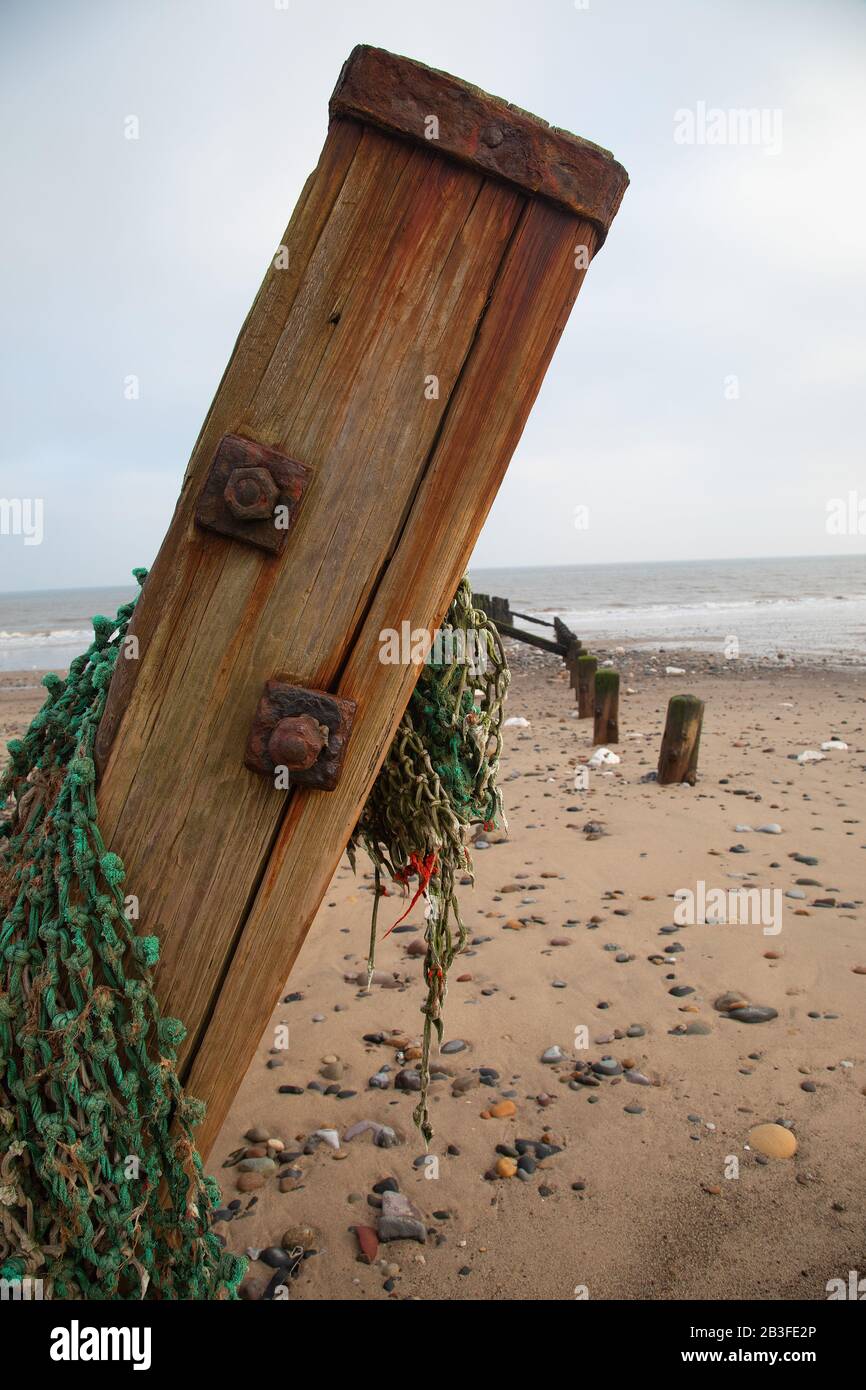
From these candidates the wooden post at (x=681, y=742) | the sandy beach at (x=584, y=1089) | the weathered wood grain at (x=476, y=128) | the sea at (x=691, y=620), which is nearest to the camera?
the weathered wood grain at (x=476, y=128)

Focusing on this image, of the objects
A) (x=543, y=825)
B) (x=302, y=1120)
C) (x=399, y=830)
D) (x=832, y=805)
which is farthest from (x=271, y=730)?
(x=832, y=805)

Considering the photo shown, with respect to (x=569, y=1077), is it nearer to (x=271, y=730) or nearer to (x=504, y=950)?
(x=504, y=950)

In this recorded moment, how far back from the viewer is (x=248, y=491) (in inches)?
50.9

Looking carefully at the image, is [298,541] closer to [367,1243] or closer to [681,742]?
[367,1243]

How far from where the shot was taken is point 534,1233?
2.53m

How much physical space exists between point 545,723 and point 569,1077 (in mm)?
9226

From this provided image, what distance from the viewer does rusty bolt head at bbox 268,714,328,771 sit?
1.33 metres

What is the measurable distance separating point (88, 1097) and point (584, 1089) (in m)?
2.44

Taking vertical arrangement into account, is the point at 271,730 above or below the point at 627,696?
above

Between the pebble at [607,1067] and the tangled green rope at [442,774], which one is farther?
the pebble at [607,1067]

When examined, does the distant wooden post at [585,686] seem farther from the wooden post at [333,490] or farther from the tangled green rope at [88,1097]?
the tangled green rope at [88,1097]

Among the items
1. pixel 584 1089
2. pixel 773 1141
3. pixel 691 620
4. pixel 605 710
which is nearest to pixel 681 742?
Answer: pixel 605 710

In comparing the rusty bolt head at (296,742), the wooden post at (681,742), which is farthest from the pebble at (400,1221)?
the wooden post at (681,742)

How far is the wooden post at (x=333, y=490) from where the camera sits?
1.31 m
